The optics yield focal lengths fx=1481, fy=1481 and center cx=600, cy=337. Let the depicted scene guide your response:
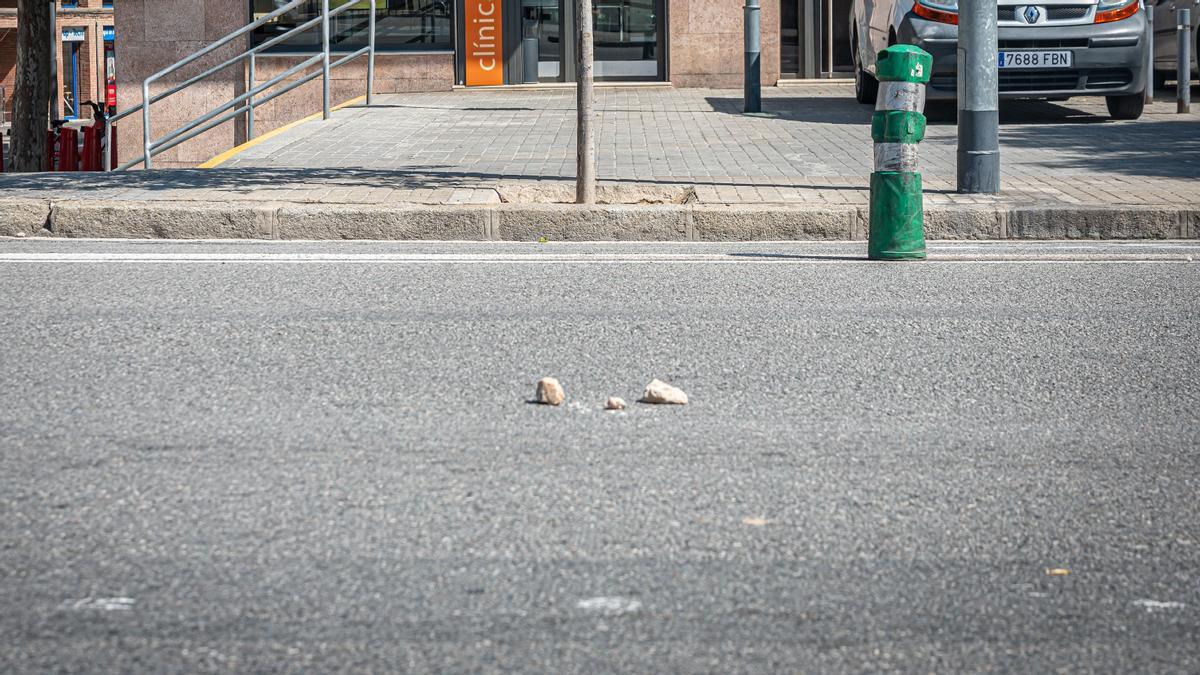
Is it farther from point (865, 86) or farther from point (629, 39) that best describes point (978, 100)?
point (629, 39)

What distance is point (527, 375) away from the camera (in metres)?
4.70

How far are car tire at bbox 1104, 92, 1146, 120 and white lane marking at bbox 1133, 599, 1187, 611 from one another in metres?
12.1

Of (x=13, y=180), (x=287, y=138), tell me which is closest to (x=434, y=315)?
(x=13, y=180)

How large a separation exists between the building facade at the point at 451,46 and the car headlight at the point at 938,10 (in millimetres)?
7862

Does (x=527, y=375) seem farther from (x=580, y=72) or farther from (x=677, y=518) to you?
(x=580, y=72)

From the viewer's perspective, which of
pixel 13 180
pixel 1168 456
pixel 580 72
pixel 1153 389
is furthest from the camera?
pixel 13 180

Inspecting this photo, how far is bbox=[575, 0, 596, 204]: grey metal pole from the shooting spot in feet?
28.8

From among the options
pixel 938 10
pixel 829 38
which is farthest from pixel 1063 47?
pixel 829 38

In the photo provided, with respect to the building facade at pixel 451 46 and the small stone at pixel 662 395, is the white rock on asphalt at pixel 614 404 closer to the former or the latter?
the small stone at pixel 662 395

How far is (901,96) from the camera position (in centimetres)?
732

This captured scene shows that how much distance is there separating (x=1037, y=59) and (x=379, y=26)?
10515 millimetres

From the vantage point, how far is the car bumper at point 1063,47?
13305mm

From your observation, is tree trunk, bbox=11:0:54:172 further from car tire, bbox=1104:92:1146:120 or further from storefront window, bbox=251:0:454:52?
car tire, bbox=1104:92:1146:120

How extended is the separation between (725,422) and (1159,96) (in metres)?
16.5
